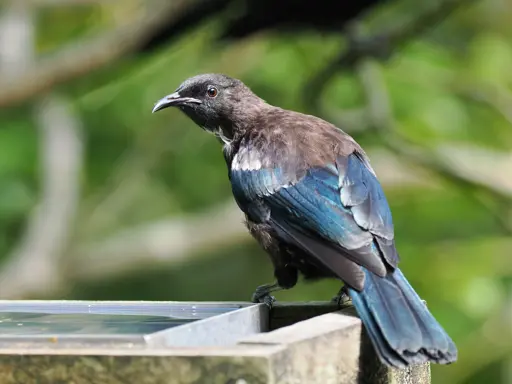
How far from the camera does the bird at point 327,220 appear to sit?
10.2ft

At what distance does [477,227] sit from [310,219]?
253 inches

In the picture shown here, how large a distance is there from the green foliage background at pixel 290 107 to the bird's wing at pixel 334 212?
407 cm

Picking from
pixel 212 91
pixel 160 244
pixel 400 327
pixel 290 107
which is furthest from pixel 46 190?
pixel 400 327

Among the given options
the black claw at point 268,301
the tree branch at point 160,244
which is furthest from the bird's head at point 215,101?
the tree branch at point 160,244

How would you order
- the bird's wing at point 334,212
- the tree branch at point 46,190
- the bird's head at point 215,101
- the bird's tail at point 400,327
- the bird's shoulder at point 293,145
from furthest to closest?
the tree branch at point 46,190 < the bird's head at point 215,101 < the bird's shoulder at point 293,145 < the bird's wing at point 334,212 < the bird's tail at point 400,327

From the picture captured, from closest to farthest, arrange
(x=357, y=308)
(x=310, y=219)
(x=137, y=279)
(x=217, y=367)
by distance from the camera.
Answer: (x=217, y=367), (x=357, y=308), (x=310, y=219), (x=137, y=279)

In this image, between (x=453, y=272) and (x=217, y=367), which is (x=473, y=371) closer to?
(x=453, y=272)

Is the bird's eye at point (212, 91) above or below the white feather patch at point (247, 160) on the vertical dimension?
above

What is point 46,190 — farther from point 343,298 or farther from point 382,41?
point 343,298

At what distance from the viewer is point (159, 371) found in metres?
2.29

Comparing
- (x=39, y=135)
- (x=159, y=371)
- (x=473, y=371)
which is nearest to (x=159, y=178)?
(x=39, y=135)

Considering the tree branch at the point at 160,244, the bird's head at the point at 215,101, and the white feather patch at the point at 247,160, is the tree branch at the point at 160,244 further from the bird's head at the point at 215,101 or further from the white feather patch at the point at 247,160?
the white feather patch at the point at 247,160

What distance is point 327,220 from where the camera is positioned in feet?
12.0

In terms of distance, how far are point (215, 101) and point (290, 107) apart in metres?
4.97
